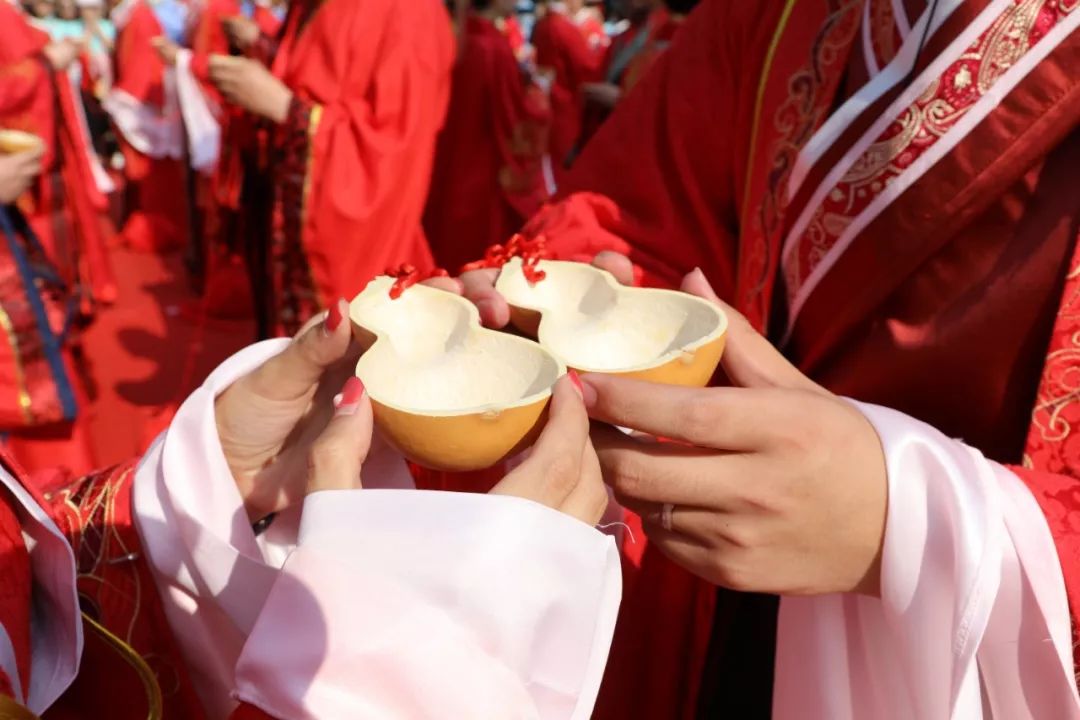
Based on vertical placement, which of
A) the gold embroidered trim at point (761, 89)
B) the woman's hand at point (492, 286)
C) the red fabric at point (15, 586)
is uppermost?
the gold embroidered trim at point (761, 89)

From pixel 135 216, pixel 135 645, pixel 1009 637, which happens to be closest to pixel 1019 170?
pixel 1009 637

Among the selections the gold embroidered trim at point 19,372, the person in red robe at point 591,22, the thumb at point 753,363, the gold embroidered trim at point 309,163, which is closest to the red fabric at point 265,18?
the person in red robe at point 591,22

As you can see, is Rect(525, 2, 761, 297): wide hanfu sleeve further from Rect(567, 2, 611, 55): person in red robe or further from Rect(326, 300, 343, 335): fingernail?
Rect(567, 2, 611, 55): person in red robe

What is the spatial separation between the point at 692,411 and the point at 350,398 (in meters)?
0.23

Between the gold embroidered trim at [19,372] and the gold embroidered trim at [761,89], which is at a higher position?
the gold embroidered trim at [761,89]

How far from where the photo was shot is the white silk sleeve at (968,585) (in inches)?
22.4

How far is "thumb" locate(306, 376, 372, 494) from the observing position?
500 millimetres

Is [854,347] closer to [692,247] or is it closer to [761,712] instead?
[692,247]

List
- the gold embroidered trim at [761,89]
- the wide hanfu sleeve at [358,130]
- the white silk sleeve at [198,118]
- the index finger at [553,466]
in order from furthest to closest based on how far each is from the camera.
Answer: the white silk sleeve at [198,118] → the wide hanfu sleeve at [358,130] → the gold embroidered trim at [761,89] → the index finger at [553,466]

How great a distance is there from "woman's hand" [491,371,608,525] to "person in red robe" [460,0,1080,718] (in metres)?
0.04

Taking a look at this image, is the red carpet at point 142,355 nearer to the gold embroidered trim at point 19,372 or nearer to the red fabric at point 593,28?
the gold embroidered trim at point 19,372

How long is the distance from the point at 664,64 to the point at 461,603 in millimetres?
879

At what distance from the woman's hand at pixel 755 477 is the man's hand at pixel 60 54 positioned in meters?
2.21

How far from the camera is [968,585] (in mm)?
562
